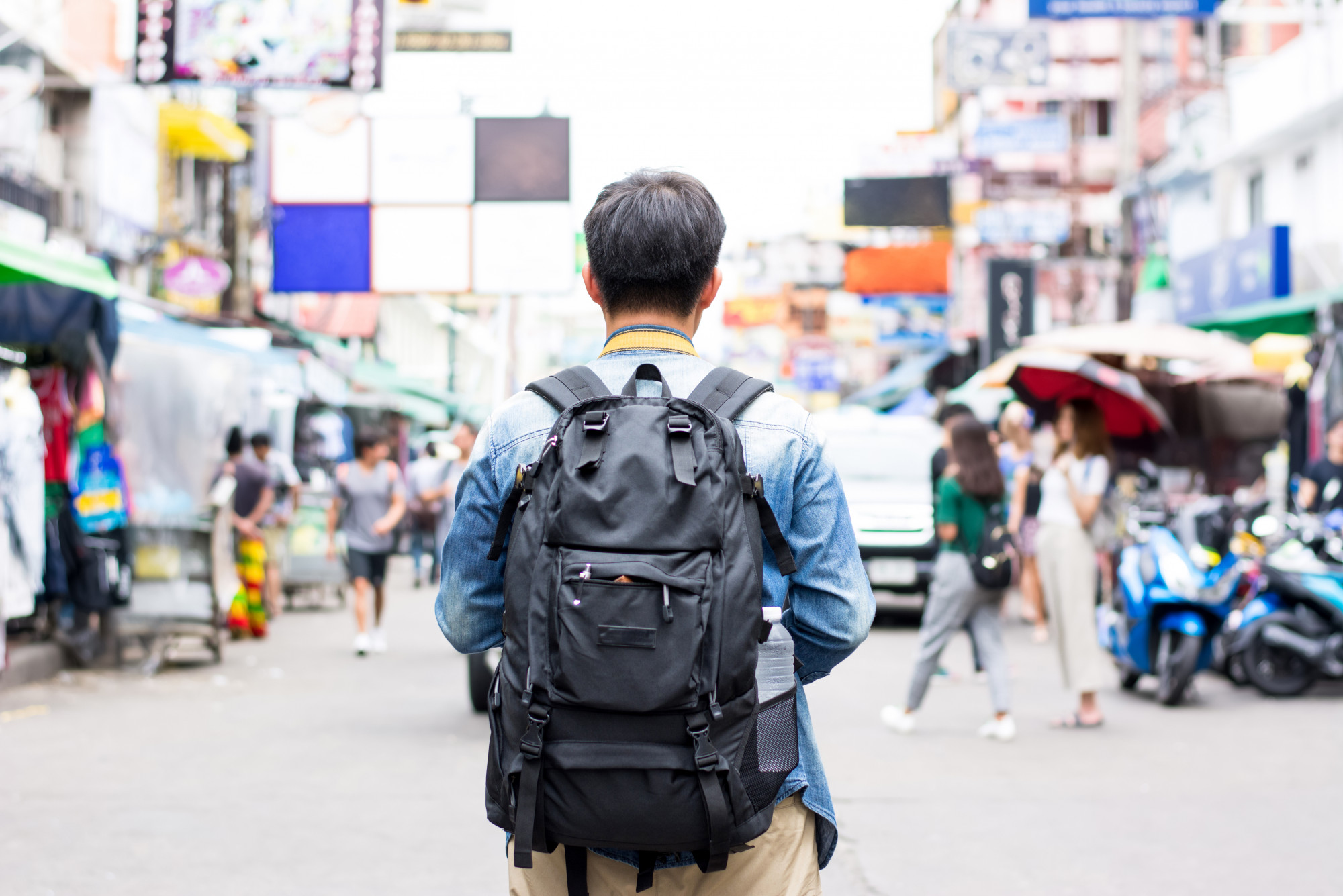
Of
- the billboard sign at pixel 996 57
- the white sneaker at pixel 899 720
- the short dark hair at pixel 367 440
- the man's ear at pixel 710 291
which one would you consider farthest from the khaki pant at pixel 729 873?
the billboard sign at pixel 996 57

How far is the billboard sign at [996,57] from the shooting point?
65.6 ft

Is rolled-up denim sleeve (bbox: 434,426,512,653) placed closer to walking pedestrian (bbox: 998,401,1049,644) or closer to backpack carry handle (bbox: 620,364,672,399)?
backpack carry handle (bbox: 620,364,672,399)

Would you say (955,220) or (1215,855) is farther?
(955,220)

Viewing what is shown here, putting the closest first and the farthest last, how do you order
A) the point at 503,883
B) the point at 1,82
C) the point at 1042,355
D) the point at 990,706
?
the point at 503,883 < the point at 990,706 < the point at 1042,355 < the point at 1,82

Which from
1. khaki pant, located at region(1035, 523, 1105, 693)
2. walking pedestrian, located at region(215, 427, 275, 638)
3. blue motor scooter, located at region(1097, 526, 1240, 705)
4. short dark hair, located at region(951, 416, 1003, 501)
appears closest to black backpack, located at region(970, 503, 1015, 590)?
short dark hair, located at region(951, 416, 1003, 501)

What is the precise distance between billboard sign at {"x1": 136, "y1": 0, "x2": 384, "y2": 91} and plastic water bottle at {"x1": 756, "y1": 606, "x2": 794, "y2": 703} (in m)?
10.9

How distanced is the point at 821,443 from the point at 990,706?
24.4ft

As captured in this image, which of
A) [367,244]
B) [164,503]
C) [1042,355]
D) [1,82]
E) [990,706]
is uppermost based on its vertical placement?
[1,82]

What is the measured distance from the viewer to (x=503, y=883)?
5.25 meters

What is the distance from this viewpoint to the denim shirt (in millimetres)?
2307

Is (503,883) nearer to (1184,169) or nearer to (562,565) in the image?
(562,565)

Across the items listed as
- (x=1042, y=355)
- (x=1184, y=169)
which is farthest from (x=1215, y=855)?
(x=1184, y=169)

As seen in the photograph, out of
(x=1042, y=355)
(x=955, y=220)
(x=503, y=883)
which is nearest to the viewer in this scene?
(x=503, y=883)

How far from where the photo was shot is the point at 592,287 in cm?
244
